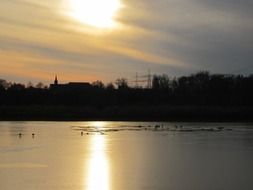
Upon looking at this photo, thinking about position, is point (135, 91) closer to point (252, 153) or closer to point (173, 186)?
point (252, 153)

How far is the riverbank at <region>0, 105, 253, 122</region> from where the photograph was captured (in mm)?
63656

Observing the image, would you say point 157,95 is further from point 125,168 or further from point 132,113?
point 125,168

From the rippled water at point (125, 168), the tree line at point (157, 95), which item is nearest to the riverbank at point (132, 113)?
the tree line at point (157, 95)

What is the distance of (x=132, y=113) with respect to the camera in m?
65.9

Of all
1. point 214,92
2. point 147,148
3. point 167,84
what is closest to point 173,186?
point 147,148

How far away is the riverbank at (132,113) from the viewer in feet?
209

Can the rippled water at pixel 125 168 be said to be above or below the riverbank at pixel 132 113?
below

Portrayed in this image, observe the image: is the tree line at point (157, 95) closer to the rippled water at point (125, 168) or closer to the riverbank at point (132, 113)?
the riverbank at point (132, 113)

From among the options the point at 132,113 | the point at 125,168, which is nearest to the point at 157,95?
the point at 132,113

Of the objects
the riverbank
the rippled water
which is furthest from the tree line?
the rippled water

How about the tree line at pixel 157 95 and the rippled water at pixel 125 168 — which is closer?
the rippled water at pixel 125 168

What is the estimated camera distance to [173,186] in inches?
498

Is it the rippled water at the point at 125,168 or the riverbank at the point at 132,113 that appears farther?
the riverbank at the point at 132,113

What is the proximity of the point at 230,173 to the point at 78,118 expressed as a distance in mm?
51369
